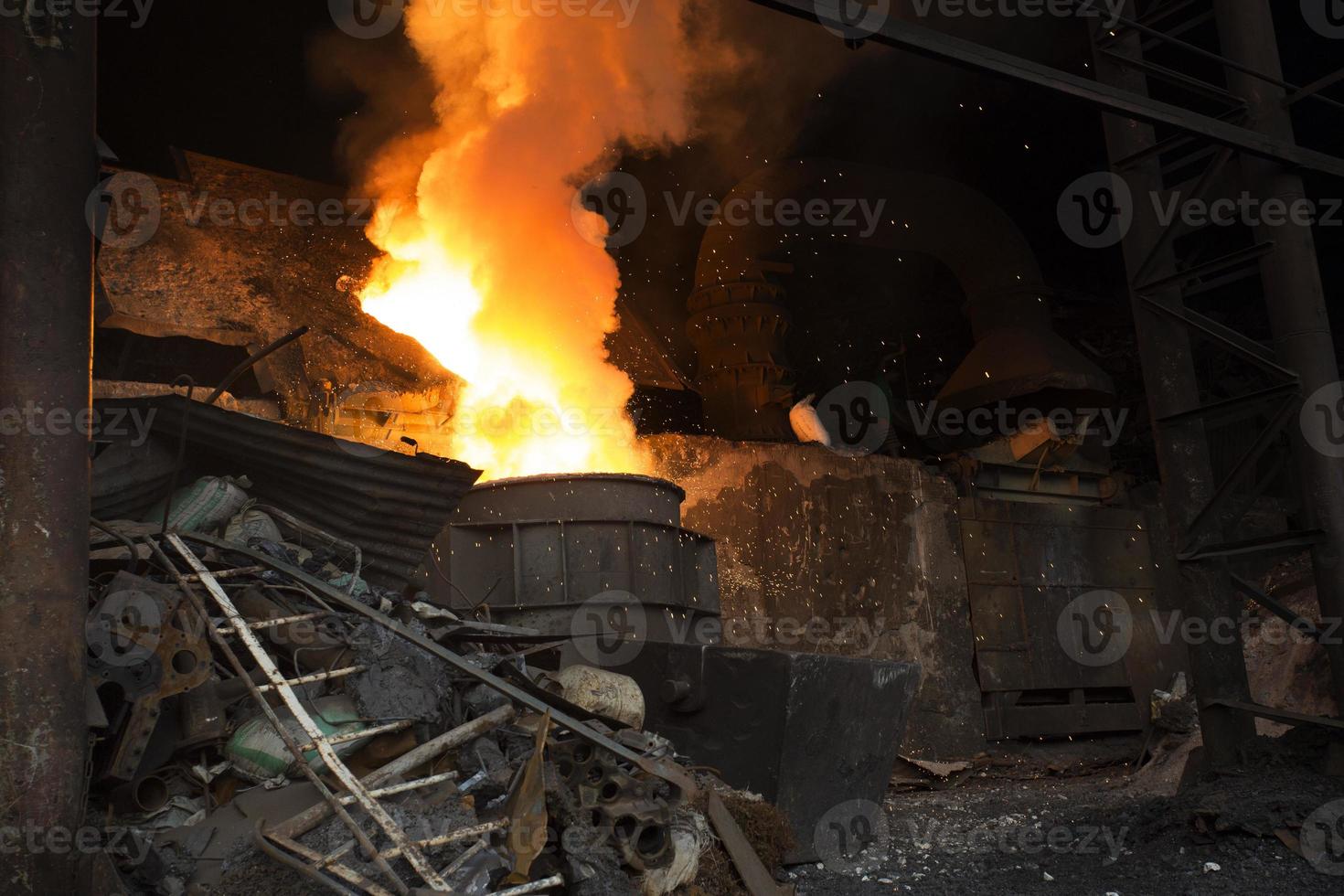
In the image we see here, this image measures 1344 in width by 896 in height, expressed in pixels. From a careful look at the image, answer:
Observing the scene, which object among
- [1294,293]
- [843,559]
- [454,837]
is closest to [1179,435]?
[1294,293]

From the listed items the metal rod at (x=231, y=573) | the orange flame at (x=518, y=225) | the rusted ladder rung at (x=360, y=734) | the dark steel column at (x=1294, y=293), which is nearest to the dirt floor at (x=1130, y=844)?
the dark steel column at (x=1294, y=293)

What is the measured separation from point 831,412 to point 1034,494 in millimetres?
2921

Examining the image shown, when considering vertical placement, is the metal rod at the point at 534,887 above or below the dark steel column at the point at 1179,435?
below

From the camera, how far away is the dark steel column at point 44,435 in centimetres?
341

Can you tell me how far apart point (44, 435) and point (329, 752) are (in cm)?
153

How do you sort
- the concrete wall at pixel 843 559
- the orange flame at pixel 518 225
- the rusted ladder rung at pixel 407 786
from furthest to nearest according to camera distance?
1. the concrete wall at pixel 843 559
2. the orange flame at pixel 518 225
3. the rusted ladder rung at pixel 407 786

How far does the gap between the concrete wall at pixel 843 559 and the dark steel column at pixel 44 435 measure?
6.34 meters

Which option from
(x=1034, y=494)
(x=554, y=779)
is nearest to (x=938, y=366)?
(x=1034, y=494)

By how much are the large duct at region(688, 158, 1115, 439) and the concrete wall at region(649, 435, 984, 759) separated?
141 centimetres

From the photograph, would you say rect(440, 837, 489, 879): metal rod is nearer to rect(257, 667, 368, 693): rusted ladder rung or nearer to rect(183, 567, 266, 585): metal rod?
rect(257, 667, 368, 693): rusted ladder rung

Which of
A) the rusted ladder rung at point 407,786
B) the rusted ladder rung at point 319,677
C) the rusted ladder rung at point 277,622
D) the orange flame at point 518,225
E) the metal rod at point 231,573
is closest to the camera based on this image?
the rusted ladder rung at point 407,786

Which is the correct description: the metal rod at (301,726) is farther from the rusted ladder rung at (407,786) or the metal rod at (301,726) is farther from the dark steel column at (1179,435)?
the dark steel column at (1179,435)

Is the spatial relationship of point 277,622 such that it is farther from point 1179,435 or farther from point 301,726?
point 1179,435

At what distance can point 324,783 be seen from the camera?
404 centimetres
